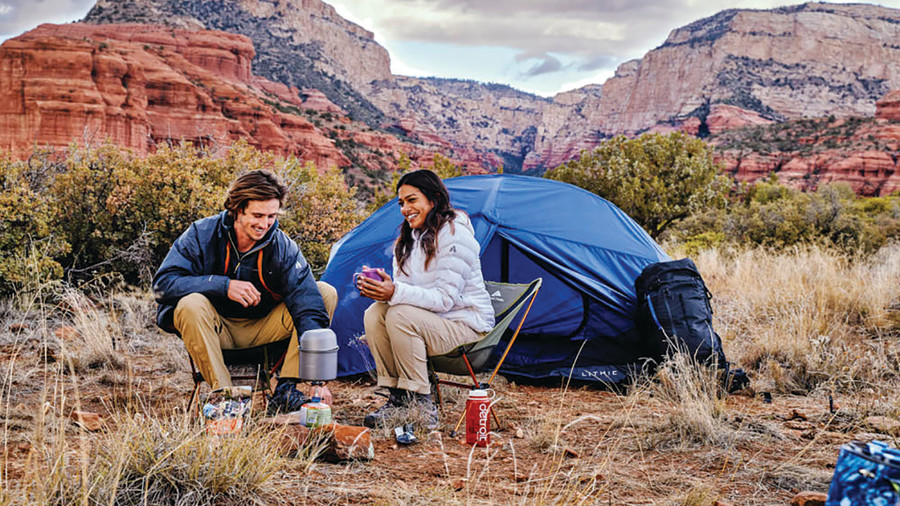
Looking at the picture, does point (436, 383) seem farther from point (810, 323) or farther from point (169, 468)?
point (810, 323)

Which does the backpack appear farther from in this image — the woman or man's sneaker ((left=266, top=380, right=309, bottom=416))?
man's sneaker ((left=266, top=380, right=309, bottom=416))

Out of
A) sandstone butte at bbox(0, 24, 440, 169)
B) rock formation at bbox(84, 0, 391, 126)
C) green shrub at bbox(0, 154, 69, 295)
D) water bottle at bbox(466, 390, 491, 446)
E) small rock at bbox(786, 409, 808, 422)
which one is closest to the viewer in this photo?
water bottle at bbox(466, 390, 491, 446)

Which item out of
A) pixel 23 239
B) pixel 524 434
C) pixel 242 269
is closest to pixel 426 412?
pixel 524 434

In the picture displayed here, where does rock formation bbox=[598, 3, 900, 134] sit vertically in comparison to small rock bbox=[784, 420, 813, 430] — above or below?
above

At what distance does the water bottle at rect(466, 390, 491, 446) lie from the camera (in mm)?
2652

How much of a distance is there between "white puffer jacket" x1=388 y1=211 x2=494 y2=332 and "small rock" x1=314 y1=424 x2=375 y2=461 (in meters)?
0.71

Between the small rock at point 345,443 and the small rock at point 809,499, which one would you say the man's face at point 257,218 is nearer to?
the small rock at point 345,443

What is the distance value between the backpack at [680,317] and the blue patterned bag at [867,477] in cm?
250

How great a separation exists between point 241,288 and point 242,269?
24 centimetres

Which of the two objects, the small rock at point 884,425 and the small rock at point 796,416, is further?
the small rock at point 796,416

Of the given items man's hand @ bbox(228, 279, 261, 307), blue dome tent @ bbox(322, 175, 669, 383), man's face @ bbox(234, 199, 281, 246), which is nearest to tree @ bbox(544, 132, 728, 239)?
blue dome tent @ bbox(322, 175, 669, 383)

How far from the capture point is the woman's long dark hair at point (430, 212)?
3092 millimetres

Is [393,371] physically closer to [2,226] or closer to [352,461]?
[352,461]

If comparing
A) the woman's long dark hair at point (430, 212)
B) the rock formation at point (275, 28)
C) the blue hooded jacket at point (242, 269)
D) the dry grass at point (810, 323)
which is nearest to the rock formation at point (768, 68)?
the rock formation at point (275, 28)
